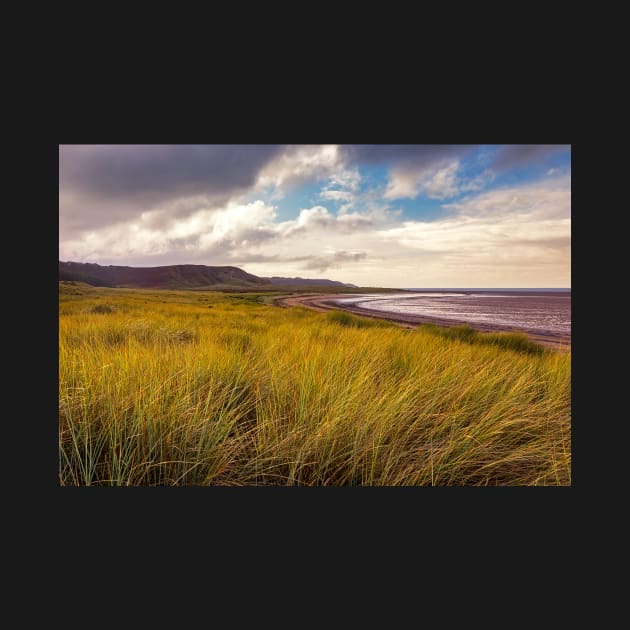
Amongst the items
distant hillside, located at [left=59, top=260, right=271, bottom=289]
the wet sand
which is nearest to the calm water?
the wet sand

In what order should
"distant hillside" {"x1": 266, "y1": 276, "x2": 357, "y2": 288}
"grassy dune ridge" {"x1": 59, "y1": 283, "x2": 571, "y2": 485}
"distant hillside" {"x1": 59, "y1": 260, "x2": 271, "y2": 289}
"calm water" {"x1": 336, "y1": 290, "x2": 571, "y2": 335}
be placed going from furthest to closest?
1. "distant hillside" {"x1": 266, "y1": 276, "x2": 357, "y2": 288}
2. "distant hillside" {"x1": 59, "y1": 260, "x2": 271, "y2": 289}
3. "calm water" {"x1": 336, "y1": 290, "x2": 571, "y2": 335}
4. "grassy dune ridge" {"x1": 59, "y1": 283, "x2": 571, "y2": 485}

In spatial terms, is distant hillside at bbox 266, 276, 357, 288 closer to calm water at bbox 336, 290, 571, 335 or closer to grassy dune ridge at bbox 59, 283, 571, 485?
calm water at bbox 336, 290, 571, 335

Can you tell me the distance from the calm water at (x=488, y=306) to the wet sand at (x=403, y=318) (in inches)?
1.3

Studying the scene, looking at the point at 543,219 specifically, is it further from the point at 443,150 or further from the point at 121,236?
the point at 121,236

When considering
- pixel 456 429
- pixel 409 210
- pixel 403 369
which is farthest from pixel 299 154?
pixel 456 429

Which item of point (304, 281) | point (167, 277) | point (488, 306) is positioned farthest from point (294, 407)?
point (488, 306)

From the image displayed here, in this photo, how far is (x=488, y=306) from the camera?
9.80 feet

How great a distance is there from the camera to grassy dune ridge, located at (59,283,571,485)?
6.56ft

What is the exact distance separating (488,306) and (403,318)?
860 millimetres

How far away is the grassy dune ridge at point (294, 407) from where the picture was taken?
200 centimetres

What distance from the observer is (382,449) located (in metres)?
2.04

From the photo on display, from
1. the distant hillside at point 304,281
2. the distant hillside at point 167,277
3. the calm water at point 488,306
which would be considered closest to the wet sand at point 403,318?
the calm water at point 488,306

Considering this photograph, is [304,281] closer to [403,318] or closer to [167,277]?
[403,318]

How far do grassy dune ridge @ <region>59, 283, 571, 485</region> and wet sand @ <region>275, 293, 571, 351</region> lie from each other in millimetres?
116
